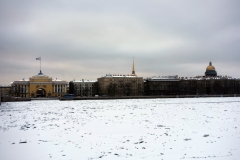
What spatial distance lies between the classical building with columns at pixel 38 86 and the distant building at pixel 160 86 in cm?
4354

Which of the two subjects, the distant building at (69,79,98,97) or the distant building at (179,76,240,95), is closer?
the distant building at (179,76,240,95)

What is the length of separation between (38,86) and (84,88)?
33561 mm

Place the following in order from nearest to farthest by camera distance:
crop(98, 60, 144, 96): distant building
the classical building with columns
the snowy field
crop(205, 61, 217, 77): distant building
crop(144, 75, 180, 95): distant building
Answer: the snowy field < the classical building with columns < crop(98, 60, 144, 96): distant building < crop(144, 75, 180, 95): distant building < crop(205, 61, 217, 77): distant building

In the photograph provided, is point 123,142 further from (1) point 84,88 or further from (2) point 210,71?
(2) point 210,71

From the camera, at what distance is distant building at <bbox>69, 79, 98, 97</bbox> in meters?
154

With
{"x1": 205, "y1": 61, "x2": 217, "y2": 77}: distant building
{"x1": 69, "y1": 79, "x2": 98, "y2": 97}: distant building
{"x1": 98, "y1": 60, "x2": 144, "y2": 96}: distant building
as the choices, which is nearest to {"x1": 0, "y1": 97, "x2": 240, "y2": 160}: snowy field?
{"x1": 98, "y1": 60, "x2": 144, "y2": 96}: distant building

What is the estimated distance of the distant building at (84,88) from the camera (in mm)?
154212

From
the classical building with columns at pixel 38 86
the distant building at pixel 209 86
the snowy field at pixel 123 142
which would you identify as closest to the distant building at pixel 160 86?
the distant building at pixel 209 86

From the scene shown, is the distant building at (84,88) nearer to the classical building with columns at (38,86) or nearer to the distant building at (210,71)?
the classical building with columns at (38,86)

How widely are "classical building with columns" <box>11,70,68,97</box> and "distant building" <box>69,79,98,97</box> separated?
20779 millimetres

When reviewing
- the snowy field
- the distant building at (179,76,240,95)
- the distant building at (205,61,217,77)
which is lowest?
the snowy field

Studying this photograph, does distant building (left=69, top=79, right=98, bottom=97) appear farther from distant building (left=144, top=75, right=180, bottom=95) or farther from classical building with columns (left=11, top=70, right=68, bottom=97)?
distant building (left=144, top=75, right=180, bottom=95)

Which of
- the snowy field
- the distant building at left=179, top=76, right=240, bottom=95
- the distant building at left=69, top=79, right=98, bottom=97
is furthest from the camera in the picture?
the distant building at left=69, top=79, right=98, bottom=97

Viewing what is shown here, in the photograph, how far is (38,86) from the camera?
128625 mm
